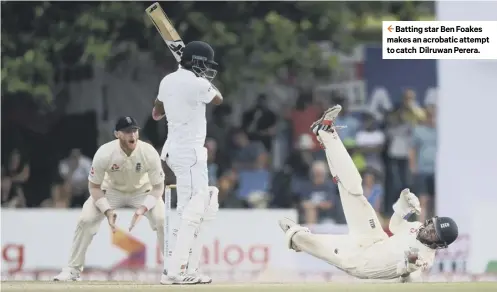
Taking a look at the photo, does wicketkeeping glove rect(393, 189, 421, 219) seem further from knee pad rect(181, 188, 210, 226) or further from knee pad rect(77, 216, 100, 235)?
knee pad rect(77, 216, 100, 235)

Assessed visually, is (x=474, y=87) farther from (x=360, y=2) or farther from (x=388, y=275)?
(x=388, y=275)

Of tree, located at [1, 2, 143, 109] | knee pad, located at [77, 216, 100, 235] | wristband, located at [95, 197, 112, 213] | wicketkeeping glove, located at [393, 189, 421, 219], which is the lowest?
knee pad, located at [77, 216, 100, 235]

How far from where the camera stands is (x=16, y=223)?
18.3m

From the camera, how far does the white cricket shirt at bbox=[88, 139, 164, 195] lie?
13.9 meters

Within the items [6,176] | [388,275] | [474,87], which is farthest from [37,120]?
[388,275]

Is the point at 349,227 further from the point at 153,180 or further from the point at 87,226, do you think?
the point at 87,226

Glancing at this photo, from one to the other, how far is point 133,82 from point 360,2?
3581mm

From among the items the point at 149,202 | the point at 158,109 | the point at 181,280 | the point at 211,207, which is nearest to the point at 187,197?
the point at 211,207

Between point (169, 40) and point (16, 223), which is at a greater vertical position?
point (169, 40)

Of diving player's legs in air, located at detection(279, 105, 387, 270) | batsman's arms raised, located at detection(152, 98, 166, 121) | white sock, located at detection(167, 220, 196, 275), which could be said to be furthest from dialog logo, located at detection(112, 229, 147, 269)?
white sock, located at detection(167, 220, 196, 275)

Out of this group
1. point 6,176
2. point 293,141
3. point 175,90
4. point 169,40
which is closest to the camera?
point 175,90

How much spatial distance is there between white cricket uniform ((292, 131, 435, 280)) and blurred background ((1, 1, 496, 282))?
5981 millimetres

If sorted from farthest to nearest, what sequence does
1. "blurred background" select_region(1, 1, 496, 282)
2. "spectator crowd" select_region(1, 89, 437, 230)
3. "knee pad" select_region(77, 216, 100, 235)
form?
"blurred background" select_region(1, 1, 496, 282) → "spectator crowd" select_region(1, 89, 437, 230) → "knee pad" select_region(77, 216, 100, 235)

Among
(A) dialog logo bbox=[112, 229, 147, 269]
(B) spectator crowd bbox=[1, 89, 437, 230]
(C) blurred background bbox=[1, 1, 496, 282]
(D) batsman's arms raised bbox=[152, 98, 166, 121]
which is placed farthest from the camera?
(C) blurred background bbox=[1, 1, 496, 282]
